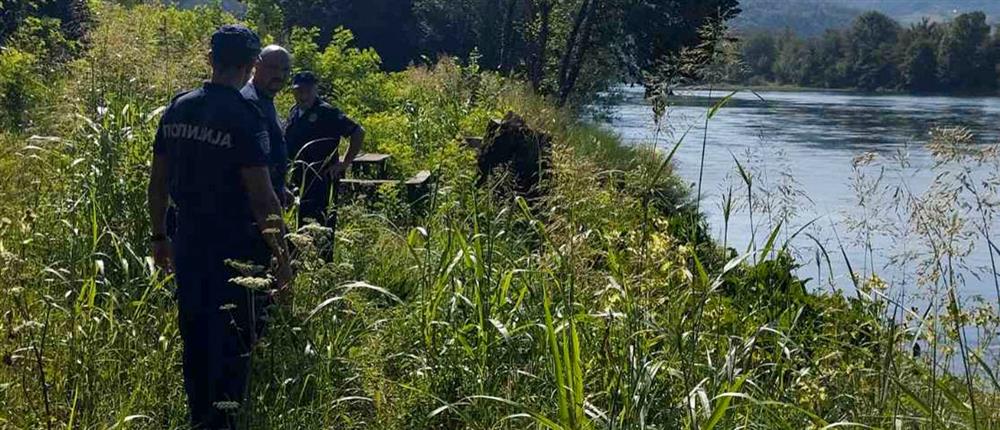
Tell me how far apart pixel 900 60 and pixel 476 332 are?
65603 millimetres

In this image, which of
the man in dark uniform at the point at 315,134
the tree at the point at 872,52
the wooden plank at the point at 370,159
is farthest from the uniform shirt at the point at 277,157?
the tree at the point at 872,52

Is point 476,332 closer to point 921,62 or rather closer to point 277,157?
point 277,157

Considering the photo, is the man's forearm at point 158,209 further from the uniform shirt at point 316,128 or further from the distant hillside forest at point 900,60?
the distant hillside forest at point 900,60

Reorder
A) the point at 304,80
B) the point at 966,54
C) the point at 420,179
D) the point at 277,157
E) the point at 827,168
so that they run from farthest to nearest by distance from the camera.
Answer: the point at 966,54, the point at 827,168, the point at 420,179, the point at 304,80, the point at 277,157

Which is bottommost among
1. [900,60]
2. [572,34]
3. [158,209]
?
[900,60]

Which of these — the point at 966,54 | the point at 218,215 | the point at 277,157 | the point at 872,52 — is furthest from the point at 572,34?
the point at 872,52

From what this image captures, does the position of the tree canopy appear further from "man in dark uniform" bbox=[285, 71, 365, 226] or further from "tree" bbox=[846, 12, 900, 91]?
"tree" bbox=[846, 12, 900, 91]

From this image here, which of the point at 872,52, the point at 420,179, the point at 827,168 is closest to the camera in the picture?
the point at 420,179

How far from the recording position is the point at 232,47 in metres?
3.93

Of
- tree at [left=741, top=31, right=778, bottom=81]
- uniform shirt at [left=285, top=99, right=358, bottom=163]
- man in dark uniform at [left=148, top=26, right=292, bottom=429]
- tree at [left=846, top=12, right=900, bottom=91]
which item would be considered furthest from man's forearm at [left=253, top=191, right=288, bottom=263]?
tree at [left=846, top=12, right=900, bottom=91]

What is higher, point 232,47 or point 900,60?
point 232,47

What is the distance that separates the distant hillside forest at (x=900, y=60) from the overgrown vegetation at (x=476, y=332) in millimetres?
47555

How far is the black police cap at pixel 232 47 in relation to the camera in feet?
12.9

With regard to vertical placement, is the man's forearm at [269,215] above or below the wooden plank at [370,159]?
above
